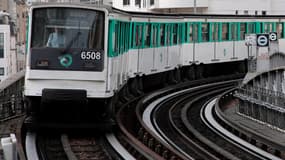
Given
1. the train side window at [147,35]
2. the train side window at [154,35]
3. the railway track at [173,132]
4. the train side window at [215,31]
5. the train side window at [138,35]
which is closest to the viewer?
the railway track at [173,132]

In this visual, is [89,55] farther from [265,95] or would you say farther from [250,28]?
[250,28]

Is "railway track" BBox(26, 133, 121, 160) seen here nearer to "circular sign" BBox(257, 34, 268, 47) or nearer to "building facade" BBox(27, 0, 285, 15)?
"circular sign" BBox(257, 34, 268, 47)

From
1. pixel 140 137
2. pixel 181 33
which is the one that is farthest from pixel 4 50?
pixel 140 137

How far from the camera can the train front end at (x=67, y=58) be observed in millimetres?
12188

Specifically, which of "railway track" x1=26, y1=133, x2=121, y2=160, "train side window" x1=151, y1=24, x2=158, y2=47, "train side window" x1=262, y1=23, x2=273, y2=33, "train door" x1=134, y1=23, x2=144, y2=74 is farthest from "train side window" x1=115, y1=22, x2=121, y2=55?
"train side window" x1=262, y1=23, x2=273, y2=33

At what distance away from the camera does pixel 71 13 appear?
40.7 feet

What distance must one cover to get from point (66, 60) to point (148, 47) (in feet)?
28.7

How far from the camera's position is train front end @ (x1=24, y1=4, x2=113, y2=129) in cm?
1219

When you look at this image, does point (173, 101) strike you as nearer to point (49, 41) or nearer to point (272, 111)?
point (272, 111)

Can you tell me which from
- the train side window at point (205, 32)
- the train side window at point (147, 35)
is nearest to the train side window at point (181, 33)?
the train side window at point (205, 32)

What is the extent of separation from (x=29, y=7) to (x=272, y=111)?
6.44 m

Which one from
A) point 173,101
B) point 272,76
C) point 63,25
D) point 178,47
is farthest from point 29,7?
point 178,47

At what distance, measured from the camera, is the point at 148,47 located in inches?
820

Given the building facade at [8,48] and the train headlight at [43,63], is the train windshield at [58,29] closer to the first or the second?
the train headlight at [43,63]
